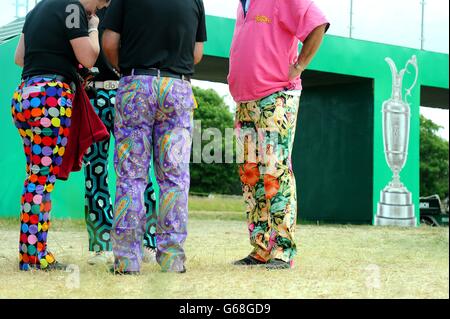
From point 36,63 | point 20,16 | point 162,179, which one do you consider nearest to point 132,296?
point 162,179

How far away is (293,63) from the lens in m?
4.22

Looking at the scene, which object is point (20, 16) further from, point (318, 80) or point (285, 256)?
point (285, 256)

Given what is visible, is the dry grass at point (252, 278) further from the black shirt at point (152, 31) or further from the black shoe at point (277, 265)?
the black shirt at point (152, 31)

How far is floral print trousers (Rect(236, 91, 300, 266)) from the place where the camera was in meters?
4.07

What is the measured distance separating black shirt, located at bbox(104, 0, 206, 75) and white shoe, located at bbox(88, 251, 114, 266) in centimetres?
112

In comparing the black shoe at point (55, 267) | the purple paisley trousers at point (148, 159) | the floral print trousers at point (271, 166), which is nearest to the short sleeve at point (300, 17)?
the floral print trousers at point (271, 166)

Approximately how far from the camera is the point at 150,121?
12.0 feet

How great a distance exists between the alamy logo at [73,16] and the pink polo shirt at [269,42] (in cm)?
96

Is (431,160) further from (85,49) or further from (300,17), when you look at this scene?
(85,49)

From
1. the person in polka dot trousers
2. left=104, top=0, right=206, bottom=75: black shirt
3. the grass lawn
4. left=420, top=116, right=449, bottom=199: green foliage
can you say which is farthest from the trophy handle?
left=420, top=116, right=449, bottom=199: green foliage

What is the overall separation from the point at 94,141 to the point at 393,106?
8642mm

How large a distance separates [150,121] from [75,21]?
2.12ft

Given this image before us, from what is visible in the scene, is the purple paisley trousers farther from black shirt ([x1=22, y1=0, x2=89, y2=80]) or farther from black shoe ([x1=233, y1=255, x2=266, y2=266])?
black shoe ([x1=233, y1=255, x2=266, y2=266])

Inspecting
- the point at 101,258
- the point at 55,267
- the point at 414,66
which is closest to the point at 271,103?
the point at 101,258
